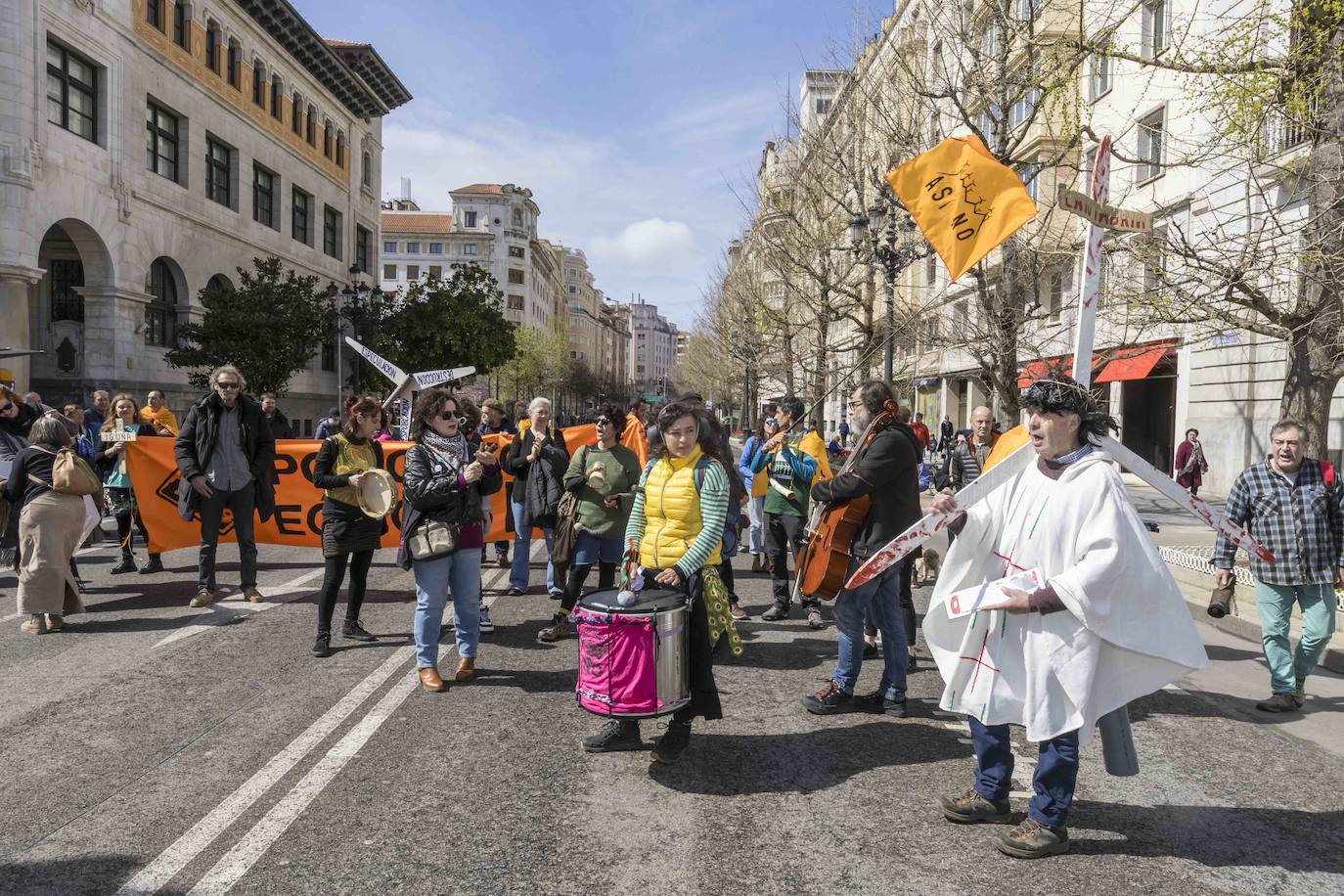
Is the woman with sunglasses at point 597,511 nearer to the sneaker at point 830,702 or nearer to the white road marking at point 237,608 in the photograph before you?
the sneaker at point 830,702

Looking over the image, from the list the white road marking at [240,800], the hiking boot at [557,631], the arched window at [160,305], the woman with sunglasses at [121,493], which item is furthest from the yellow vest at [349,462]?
the arched window at [160,305]

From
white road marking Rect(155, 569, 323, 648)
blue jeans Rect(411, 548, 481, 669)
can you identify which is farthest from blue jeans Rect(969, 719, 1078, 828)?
white road marking Rect(155, 569, 323, 648)

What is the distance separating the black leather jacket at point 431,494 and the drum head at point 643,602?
138 cm

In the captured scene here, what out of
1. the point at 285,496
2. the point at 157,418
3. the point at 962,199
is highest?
the point at 962,199

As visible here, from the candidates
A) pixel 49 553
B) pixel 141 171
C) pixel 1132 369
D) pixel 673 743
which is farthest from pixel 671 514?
pixel 141 171

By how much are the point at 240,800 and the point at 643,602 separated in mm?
1936

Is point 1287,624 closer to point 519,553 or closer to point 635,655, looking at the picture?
point 635,655

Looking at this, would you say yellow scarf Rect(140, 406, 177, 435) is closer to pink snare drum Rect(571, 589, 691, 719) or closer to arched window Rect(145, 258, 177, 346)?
pink snare drum Rect(571, 589, 691, 719)

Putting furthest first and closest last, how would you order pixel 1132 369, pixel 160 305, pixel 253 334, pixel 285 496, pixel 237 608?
pixel 160 305
pixel 253 334
pixel 1132 369
pixel 285 496
pixel 237 608

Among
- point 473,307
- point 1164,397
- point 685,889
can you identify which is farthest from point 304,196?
point 685,889

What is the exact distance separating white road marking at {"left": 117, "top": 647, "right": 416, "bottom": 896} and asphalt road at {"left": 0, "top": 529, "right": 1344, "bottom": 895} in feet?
0.05

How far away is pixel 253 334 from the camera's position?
24031mm

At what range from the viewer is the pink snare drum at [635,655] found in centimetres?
430

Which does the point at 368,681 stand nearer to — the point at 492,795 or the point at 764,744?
the point at 492,795
